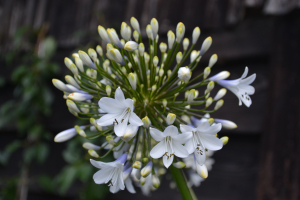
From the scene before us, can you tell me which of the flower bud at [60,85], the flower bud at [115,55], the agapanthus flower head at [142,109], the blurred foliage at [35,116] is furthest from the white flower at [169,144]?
the blurred foliage at [35,116]

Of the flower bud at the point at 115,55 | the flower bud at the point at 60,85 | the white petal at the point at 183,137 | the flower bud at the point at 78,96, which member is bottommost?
the white petal at the point at 183,137

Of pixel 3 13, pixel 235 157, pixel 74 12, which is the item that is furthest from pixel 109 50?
pixel 3 13

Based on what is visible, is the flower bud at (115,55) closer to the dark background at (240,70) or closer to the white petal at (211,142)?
the white petal at (211,142)

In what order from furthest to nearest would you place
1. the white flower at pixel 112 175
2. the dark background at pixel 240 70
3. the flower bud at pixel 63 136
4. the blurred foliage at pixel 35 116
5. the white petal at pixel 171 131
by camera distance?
the blurred foliage at pixel 35 116
the dark background at pixel 240 70
the flower bud at pixel 63 136
the white flower at pixel 112 175
the white petal at pixel 171 131

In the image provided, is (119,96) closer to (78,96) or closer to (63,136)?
(78,96)

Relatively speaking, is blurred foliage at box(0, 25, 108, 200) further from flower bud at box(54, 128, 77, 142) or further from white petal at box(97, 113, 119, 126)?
white petal at box(97, 113, 119, 126)

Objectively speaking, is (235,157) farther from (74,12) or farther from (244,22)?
(74,12)

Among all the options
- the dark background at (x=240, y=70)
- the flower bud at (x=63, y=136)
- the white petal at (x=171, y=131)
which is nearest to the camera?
the white petal at (x=171, y=131)
